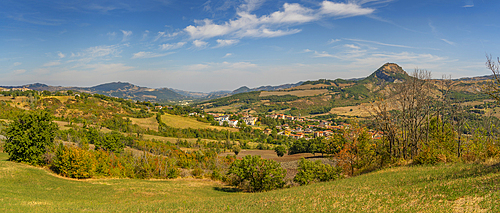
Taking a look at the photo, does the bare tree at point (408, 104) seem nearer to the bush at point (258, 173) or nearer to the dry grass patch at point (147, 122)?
the bush at point (258, 173)

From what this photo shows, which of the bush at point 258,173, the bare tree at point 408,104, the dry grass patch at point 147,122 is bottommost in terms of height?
the dry grass patch at point 147,122

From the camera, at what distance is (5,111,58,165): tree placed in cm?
3884

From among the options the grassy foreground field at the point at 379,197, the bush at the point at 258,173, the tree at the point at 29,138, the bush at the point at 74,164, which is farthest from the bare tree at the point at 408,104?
the tree at the point at 29,138

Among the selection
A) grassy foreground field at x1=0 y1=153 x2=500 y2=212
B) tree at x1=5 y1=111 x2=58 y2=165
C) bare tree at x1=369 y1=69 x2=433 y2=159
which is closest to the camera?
grassy foreground field at x1=0 y1=153 x2=500 y2=212

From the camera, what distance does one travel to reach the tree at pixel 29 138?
38844 millimetres

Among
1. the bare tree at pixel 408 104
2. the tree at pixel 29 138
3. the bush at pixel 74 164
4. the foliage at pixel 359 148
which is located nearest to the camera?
the bare tree at pixel 408 104

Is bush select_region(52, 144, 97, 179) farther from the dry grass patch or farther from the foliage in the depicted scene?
the dry grass patch

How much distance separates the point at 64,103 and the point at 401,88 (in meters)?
177

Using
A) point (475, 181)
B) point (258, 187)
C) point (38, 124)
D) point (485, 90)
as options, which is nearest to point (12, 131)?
point (38, 124)

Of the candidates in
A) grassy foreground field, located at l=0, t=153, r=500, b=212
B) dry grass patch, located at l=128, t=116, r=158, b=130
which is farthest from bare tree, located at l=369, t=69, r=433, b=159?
dry grass patch, located at l=128, t=116, r=158, b=130

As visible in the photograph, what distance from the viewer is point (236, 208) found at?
19.0 m

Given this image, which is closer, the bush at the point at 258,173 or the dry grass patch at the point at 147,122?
the bush at the point at 258,173

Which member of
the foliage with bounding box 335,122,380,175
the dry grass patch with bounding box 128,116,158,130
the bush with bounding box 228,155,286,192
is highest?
the foliage with bounding box 335,122,380,175

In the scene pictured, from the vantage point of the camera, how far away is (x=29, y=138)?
133 ft
